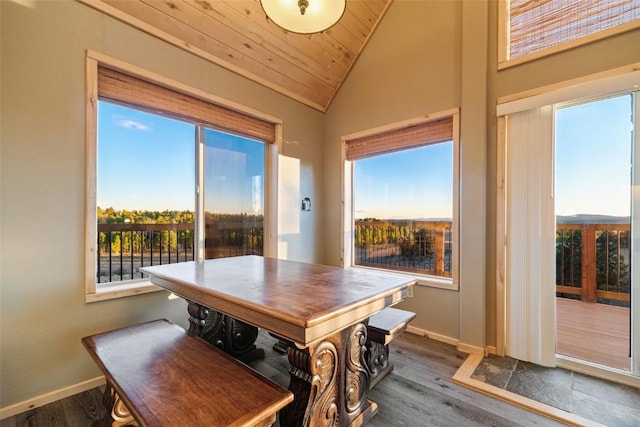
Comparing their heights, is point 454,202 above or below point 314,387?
above

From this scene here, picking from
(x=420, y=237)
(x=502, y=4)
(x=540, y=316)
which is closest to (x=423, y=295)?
(x=420, y=237)

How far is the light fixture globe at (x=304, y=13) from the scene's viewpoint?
56.2 inches

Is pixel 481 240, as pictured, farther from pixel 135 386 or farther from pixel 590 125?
pixel 135 386

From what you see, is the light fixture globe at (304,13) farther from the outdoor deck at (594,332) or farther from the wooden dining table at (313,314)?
the outdoor deck at (594,332)

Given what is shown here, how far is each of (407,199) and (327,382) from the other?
2.29 meters

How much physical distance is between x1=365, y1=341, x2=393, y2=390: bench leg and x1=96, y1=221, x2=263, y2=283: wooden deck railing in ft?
5.93

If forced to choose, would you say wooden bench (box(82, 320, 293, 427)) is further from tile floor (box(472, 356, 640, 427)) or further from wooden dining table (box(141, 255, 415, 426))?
tile floor (box(472, 356, 640, 427))

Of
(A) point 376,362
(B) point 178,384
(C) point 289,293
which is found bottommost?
(A) point 376,362

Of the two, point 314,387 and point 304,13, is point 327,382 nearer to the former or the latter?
point 314,387

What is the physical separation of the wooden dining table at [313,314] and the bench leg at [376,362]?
39 mm

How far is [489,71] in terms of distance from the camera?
7.80 feet

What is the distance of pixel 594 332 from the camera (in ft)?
6.94

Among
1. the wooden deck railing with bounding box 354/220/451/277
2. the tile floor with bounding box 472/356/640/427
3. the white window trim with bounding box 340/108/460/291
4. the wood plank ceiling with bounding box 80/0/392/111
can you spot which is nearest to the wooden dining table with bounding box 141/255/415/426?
the tile floor with bounding box 472/356/640/427

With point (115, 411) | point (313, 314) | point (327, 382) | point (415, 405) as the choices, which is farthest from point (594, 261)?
point (115, 411)
